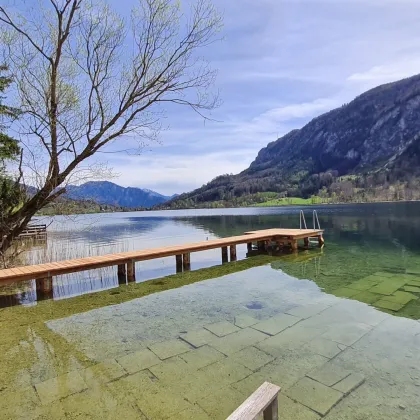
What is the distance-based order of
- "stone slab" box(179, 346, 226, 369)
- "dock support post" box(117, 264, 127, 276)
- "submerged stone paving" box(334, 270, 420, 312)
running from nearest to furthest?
1. "stone slab" box(179, 346, 226, 369)
2. "submerged stone paving" box(334, 270, 420, 312)
3. "dock support post" box(117, 264, 127, 276)

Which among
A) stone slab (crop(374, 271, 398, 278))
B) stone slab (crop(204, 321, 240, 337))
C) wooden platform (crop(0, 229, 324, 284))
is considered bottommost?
stone slab (crop(374, 271, 398, 278))

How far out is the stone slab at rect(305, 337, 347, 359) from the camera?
16.4 feet

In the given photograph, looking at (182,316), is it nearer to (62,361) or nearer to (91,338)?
(91,338)

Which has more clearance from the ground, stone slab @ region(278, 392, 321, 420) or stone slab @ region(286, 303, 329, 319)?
stone slab @ region(278, 392, 321, 420)

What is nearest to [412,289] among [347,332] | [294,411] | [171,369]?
[347,332]

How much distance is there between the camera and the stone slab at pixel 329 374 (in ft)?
13.8

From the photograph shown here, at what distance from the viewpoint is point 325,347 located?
5.21 m

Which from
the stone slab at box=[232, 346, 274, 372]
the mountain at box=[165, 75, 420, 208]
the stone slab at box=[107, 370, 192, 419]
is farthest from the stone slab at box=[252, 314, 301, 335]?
the mountain at box=[165, 75, 420, 208]

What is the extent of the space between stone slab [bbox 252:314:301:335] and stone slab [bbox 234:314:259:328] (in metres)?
0.14

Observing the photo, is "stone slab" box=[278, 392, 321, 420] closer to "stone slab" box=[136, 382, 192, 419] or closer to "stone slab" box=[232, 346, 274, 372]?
"stone slab" box=[232, 346, 274, 372]

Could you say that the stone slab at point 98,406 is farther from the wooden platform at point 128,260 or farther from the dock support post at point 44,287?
the dock support post at point 44,287

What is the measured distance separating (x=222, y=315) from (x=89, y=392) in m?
3.40

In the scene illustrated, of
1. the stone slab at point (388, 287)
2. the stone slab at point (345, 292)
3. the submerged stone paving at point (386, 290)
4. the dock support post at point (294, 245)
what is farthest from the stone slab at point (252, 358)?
the dock support post at point (294, 245)

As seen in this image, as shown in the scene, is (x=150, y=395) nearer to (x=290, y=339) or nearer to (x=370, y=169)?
(x=290, y=339)
